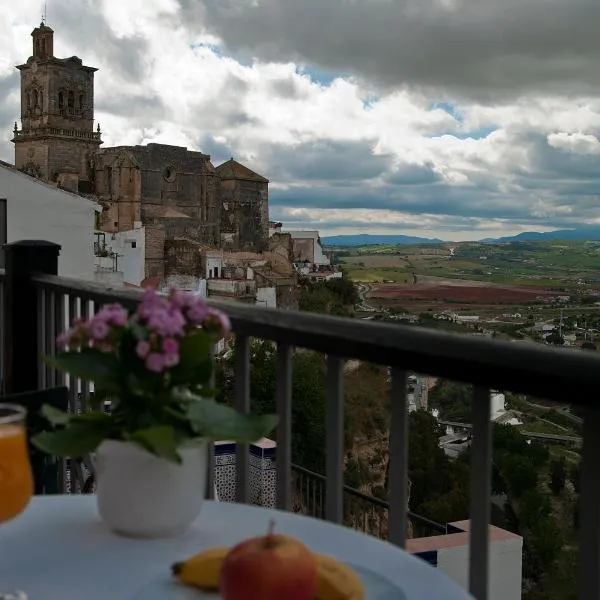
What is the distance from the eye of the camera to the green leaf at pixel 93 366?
126cm

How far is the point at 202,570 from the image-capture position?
1.09m

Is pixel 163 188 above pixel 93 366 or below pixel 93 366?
above

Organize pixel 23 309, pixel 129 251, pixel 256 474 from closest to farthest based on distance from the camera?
pixel 23 309, pixel 256 474, pixel 129 251

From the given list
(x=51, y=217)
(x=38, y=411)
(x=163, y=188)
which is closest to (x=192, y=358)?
(x=38, y=411)

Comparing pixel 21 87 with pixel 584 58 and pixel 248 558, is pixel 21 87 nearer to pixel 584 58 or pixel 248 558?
pixel 584 58

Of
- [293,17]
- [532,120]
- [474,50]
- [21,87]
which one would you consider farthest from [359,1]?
[21,87]

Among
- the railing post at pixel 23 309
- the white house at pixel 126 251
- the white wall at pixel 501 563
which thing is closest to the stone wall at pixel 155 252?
the white house at pixel 126 251

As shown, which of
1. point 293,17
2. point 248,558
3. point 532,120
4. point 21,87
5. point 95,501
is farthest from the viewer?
point 21,87

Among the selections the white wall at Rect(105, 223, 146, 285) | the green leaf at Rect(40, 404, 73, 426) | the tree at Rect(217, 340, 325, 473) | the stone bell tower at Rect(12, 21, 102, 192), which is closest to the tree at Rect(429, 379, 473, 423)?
the green leaf at Rect(40, 404, 73, 426)

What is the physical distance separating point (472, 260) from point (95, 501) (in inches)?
999

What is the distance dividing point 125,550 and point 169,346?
0.34 metres

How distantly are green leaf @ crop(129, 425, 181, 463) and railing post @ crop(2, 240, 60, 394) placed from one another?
224 centimetres

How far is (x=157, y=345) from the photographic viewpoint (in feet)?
3.94

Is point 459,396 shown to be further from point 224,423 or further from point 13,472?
point 13,472
